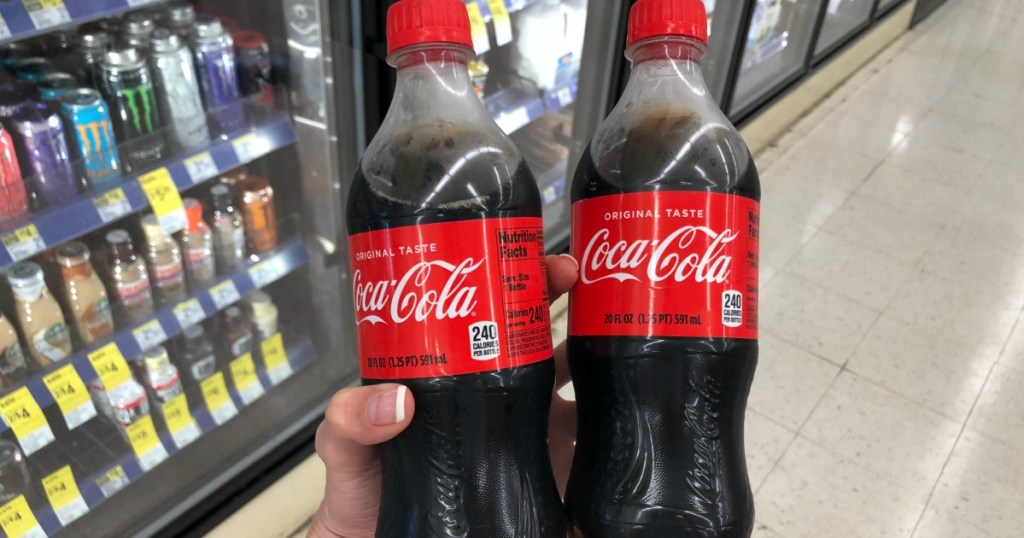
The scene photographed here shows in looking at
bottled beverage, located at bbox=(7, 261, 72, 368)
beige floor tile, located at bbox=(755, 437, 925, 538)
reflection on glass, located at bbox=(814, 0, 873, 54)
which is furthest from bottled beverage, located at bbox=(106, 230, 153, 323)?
reflection on glass, located at bbox=(814, 0, 873, 54)

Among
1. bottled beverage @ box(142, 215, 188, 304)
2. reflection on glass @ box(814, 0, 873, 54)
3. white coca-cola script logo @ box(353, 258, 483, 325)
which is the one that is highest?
white coca-cola script logo @ box(353, 258, 483, 325)

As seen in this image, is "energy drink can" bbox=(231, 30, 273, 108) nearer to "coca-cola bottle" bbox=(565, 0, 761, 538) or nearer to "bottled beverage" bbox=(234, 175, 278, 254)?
"bottled beverage" bbox=(234, 175, 278, 254)

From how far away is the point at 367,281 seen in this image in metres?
0.79

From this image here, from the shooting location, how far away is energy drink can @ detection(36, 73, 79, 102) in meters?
1.27

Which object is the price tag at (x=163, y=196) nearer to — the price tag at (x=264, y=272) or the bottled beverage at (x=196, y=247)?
the bottled beverage at (x=196, y=247)

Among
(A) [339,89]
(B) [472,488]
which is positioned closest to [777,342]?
(A) [339,89]

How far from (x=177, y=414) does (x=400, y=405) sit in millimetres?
1145

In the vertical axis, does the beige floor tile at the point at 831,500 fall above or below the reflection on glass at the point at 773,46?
below

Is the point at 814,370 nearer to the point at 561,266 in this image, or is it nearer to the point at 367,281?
the point at 561,266

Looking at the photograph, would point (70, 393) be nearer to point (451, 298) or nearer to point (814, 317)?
point (451, 298)

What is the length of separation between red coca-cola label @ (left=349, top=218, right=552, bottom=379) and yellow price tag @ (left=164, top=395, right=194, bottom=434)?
43.2 inches

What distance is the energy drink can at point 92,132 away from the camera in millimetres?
1274

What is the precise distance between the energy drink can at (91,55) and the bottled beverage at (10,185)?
7.2 inches

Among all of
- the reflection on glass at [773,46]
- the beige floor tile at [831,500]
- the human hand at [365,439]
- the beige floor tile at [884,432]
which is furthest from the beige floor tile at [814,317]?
the human hand at [365,439]
